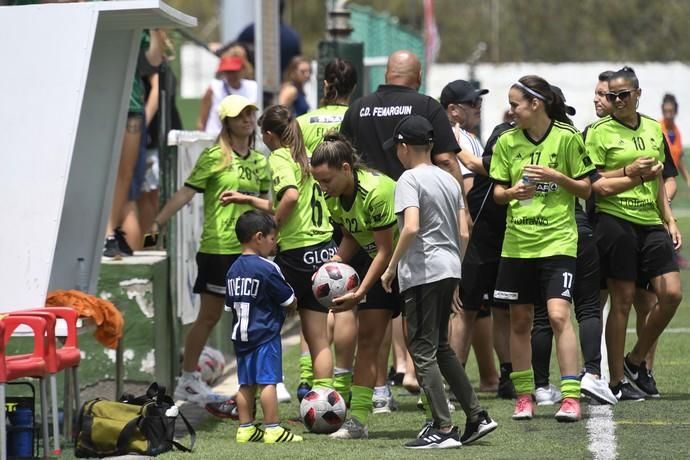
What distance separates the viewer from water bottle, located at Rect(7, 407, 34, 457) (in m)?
8.24

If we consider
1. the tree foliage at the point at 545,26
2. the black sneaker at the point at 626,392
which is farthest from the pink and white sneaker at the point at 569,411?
the tree foliage at the point at 545,26

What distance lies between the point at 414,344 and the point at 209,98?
633 cm

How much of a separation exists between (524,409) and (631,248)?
144cm

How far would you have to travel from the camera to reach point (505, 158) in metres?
9.55

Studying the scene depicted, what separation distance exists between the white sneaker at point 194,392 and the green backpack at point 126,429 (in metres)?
2.17

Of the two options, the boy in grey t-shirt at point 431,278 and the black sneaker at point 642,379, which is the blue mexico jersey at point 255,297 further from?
the black sneaker at point 642,379

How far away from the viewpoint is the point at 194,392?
10820mm

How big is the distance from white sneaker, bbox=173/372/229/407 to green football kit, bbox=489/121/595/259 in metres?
2.57

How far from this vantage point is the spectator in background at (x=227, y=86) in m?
13.8

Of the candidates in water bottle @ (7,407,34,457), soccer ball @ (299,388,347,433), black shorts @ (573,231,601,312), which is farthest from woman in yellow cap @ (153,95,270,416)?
black shorts @ (573,231,601,312)

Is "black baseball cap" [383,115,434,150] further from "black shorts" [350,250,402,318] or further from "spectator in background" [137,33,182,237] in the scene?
"spectator in background" [137,33,182,237]

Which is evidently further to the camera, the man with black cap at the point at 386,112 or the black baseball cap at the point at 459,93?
the black baseball cap at the point at 459,93

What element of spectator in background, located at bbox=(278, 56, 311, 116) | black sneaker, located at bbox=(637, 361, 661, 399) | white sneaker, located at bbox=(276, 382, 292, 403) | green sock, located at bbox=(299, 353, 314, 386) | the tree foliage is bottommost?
white sneaker, located at bbox=(276, 382, 292, 403)

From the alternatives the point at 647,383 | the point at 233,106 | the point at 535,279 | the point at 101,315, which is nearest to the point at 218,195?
the point at 233,106
